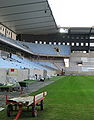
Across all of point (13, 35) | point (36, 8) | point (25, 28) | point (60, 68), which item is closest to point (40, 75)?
point (36, 8)

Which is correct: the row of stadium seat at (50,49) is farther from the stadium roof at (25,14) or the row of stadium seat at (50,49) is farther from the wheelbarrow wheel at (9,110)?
the wheelbarrow wheel at (9,110)

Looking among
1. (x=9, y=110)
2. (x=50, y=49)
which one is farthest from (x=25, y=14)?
(x=9, y=110)

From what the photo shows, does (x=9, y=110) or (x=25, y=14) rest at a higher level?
(x=25, y=14)

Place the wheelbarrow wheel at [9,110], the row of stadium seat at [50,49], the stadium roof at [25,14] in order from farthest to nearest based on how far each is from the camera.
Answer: the row of stadium seat at [50,49], the stadium roof at [25,14], the wheelbarrow wheel at [9,110]

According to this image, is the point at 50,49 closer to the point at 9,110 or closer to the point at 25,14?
A: the point at 25,14

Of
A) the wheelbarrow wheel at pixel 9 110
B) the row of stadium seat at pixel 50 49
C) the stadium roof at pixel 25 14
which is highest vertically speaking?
the stadium roof at pixel 25 14

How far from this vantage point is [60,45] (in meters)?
94.0

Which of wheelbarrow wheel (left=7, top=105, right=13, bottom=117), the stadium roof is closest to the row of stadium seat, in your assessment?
the stadium roof

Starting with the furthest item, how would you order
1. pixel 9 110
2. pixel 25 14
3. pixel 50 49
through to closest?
pixel 50 49 → pixel 25 14 → pixel 9 110

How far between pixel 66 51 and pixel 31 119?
3344 inches

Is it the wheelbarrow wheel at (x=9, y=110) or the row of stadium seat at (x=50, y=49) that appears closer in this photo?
the wheelbarrow wheel at (x=9, y=110)

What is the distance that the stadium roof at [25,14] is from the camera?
46594 millimetres

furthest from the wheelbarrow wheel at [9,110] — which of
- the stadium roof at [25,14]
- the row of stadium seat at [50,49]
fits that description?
the row of stadium seat at [50,49]

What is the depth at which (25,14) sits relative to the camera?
54406 mm
